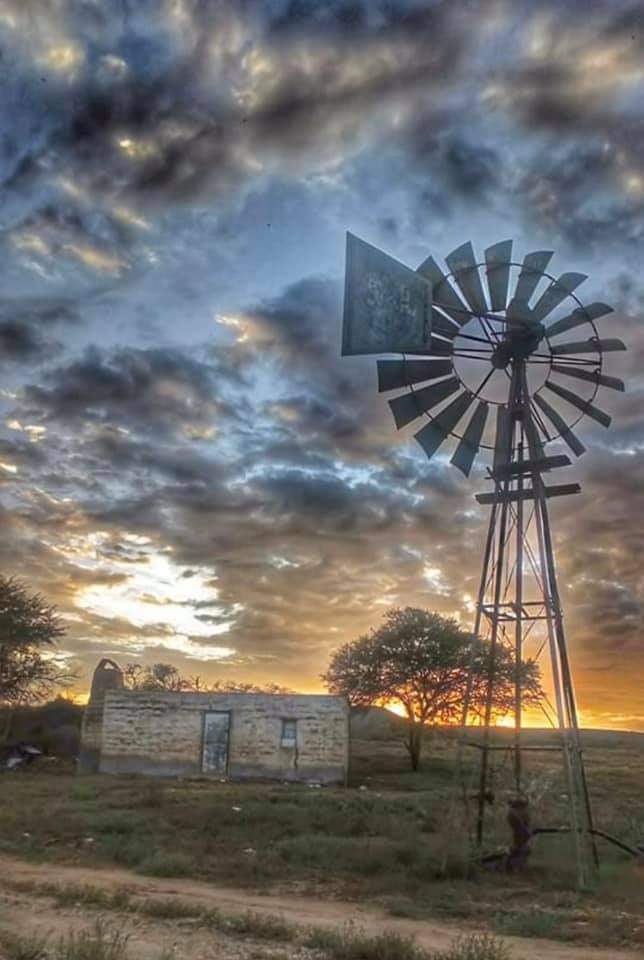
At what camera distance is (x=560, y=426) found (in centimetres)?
1577

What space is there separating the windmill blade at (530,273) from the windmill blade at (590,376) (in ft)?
4.89

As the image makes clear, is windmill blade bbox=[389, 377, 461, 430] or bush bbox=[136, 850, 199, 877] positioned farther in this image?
windmill blade bbox=[389, 377, 461, 430]

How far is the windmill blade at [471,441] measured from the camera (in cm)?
1565

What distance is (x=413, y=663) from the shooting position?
38.5 meters

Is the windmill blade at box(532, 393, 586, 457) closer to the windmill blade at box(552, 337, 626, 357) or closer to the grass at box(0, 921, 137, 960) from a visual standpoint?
the windmill blade at box(552, 337, 626, 357)

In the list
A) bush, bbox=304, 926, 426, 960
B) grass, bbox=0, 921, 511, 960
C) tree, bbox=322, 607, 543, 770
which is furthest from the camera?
tree, bbox=322, 607, 543, 770

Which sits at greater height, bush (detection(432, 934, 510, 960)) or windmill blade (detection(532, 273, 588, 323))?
windmill blade (detection(532, 273, 588, 323))

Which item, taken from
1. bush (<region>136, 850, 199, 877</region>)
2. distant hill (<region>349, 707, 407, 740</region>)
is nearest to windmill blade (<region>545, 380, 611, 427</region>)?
bush (<region>136, 850, 199, 877</region>)

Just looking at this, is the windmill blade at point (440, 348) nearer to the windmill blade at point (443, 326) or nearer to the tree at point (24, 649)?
the windmill blade at point (443, 326)

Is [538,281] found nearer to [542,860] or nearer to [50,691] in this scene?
[542,860]

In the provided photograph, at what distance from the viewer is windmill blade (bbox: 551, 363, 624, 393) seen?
15648 millimetres

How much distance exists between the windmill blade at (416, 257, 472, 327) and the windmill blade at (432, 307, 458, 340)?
103mm

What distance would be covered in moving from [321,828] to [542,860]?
5.32m

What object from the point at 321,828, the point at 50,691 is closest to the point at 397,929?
the point at 321,828
